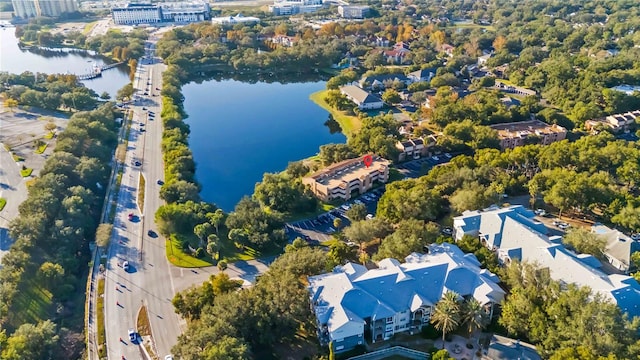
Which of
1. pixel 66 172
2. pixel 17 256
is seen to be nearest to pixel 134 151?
pixel 66 172

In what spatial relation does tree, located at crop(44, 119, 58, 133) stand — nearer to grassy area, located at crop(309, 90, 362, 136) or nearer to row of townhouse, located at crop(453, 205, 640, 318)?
grassy area, located at crop(309, 90, 362, 136)

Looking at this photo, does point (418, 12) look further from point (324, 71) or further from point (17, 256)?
point (17, 256)

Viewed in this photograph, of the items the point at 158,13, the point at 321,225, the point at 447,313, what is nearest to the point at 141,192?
the point at 321,225

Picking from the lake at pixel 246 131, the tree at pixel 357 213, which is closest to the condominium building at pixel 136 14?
the lake at pixel 246 131

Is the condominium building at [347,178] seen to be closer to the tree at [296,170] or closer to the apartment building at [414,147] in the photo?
the tree at [296,170]

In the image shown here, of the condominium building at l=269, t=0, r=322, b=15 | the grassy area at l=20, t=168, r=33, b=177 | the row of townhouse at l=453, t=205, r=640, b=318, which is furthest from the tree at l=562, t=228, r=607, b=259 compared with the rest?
the condominium building at l=269, t=0, r=322, b=15

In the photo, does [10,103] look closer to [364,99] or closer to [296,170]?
[296,170]
